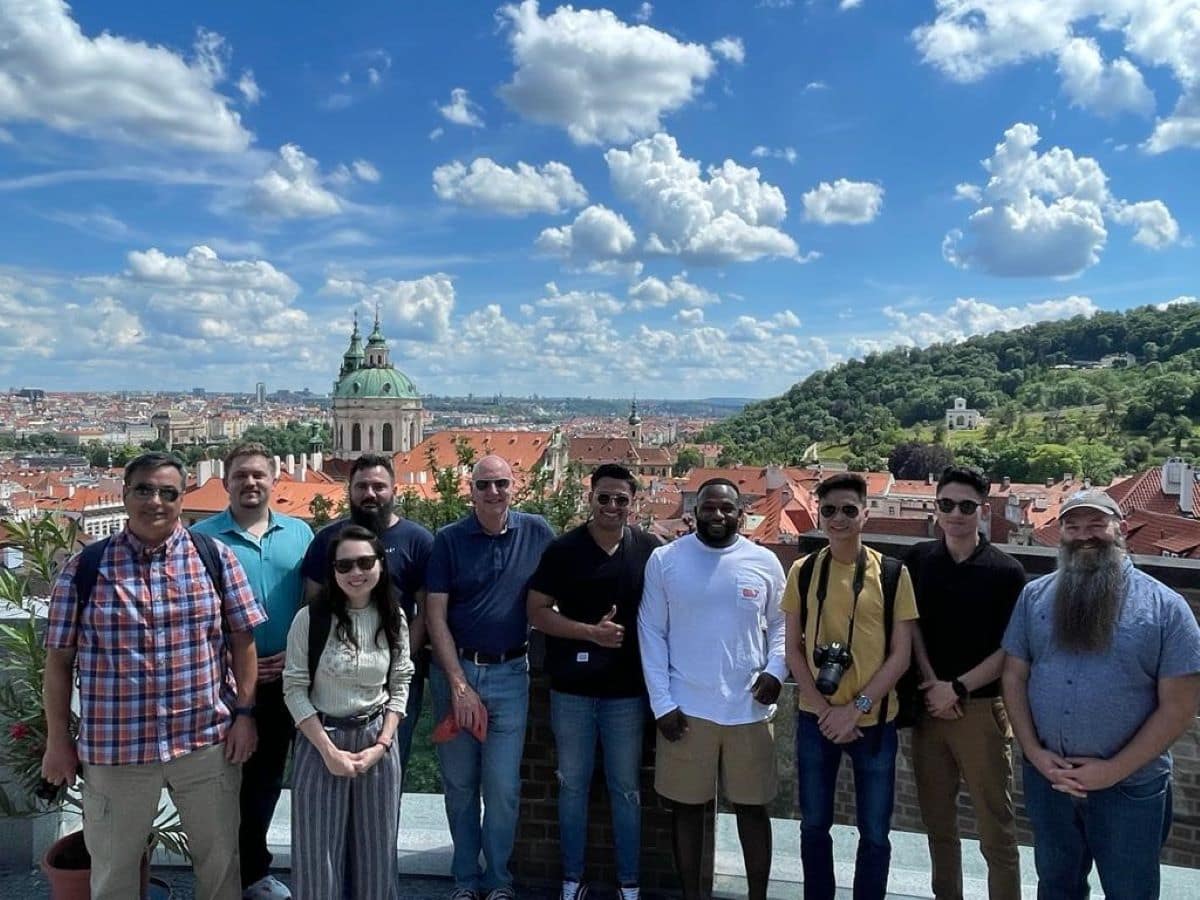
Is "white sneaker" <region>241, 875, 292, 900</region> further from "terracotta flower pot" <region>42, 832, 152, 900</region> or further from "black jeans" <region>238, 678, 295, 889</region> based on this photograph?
"terracotta flower pot" <region>42, 832, 152, 900</region>

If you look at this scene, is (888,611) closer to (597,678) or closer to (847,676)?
(847,676)

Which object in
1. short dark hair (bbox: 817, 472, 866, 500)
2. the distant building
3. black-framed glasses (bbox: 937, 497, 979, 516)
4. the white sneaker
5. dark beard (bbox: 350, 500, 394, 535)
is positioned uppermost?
the distant building

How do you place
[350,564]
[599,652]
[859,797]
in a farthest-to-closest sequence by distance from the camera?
1. [599,652]
2. [859,797]
3. [350,564]

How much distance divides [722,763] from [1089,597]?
1.37 meters

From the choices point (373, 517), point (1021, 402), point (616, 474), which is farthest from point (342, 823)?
point (1021, 402)

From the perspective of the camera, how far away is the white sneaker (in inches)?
129

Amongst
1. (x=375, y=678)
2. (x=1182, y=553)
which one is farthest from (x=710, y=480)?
(x=1182, y=553)

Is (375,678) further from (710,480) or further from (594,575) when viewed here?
(710,480)

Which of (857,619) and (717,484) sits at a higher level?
(717,484)

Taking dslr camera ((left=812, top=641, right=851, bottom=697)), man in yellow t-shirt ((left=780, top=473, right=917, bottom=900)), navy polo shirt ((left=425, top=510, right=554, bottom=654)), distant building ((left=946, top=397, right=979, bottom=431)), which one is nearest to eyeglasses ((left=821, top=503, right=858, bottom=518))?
man in yellow t-shirt ((left=780, top=473, right=917, bottom=900))

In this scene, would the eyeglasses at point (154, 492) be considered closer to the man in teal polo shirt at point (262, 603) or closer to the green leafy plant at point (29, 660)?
the man in teal polo shirt at point (262, 603)

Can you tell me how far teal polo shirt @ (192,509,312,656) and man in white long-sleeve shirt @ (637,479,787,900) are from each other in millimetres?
1346

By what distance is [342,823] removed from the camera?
9.46ft

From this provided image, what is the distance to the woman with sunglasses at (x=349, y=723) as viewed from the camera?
9.25 feet
